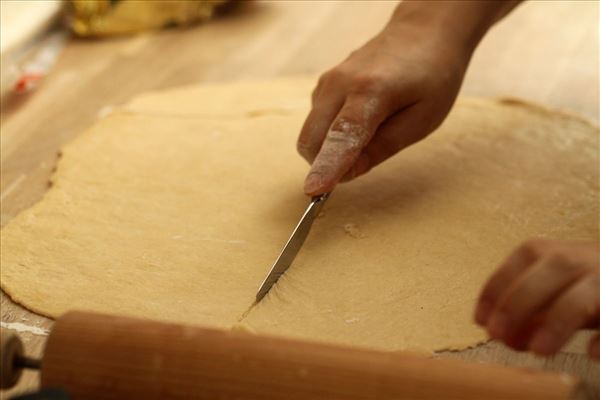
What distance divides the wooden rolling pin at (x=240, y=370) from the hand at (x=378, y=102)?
1.70 ft

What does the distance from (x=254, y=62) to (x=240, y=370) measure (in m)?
1.51

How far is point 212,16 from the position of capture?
2.65m

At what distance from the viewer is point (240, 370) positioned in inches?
38.1

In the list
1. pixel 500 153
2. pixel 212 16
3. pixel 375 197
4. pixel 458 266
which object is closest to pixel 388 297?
pixel 458 266

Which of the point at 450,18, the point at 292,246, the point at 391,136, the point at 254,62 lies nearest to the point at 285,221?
the point at 292,246

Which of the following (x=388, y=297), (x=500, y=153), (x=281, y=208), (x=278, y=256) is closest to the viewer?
(x=388, y=297)

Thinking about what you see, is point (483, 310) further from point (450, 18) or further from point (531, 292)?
point (450, 18)

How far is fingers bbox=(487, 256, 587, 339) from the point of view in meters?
0.96

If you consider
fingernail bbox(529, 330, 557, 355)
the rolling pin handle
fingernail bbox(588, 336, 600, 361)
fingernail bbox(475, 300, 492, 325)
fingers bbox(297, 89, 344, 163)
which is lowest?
fingernail bbox(588, 336, 600, 361)

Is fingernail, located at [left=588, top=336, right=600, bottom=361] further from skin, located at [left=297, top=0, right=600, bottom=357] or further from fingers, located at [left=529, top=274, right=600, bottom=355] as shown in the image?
skin, located at [left=297, top=0, right=600, bottom=357]

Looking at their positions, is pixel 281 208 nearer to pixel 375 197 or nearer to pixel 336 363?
pixel 375 197

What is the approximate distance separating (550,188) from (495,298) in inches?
28.5

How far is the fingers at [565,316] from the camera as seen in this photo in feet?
3.10

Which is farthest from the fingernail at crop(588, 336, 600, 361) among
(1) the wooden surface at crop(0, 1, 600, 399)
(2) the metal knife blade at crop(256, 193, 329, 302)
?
(1) the wooden surface at crop(0, 1, 600, 399)
